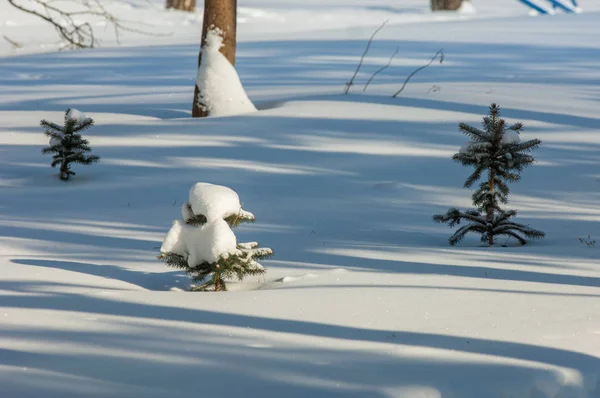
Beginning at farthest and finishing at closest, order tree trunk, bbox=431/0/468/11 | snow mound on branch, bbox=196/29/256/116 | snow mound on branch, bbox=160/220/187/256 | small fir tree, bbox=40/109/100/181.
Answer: tree trunk, bbox=431/0/468/11, snow mound on branch, bbox=196/29/256/116, small fir tree, bbox=40/109/100/181, snow mound on branch, bbox=160/220/187/256

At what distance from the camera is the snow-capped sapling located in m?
5.73

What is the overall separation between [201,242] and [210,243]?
0.31ft

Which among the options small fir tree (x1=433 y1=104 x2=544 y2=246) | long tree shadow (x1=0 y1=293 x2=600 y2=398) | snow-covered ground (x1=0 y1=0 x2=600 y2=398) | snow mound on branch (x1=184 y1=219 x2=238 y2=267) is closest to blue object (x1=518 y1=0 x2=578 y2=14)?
snow-covered ground (x1=0 y1=0 x2=600 y2=398)

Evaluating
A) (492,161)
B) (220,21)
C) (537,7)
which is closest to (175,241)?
(492,161)

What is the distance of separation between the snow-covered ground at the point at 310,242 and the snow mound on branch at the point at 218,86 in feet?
1.58

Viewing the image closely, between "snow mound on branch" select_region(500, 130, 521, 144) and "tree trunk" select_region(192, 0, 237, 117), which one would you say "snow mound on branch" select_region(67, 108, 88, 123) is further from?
"snow mound on branch" select_region(500, 130, 521, 144)

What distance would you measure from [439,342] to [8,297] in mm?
2478

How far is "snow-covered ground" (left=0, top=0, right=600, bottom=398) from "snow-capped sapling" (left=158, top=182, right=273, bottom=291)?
18cm

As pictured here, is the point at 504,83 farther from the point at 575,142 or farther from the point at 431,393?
the point at 431,393

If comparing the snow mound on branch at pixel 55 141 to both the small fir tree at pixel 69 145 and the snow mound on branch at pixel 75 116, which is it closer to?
the small fir tree at pixel 69 145

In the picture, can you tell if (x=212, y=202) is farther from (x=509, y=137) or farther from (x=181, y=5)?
(x=181, y=5)

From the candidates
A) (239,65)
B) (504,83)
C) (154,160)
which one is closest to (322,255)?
(154,160)

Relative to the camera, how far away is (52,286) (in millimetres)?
5621

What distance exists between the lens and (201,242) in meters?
5.80
